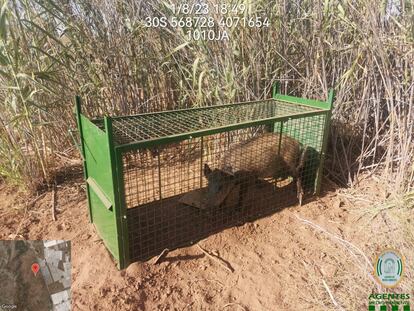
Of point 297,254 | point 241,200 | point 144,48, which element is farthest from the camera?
point 144,48

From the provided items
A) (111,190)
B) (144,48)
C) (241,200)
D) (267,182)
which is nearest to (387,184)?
(267,182)

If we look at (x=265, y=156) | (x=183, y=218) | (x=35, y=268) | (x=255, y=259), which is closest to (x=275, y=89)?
(x=265, y=156)

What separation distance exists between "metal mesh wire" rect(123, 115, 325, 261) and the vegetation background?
440 millimetres

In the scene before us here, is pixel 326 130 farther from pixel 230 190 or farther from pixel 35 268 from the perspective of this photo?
pixel 35 268

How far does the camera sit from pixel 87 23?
10.5 feet

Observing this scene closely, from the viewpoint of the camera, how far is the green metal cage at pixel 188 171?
211 centimetres

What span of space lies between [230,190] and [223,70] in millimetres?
1165

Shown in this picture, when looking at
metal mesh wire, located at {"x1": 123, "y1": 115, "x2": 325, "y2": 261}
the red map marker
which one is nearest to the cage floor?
metal mesh wire, located at {"x1": 123, "y1": 115, "x2": 325, "y2": 261}

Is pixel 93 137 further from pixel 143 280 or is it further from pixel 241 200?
pixel 241 200

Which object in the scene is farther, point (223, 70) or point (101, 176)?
point (223, 70)

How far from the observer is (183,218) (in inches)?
106

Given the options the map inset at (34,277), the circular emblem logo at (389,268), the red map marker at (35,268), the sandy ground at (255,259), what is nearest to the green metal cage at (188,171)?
the sandy ground at (255,259)

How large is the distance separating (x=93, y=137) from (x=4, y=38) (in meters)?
0.94

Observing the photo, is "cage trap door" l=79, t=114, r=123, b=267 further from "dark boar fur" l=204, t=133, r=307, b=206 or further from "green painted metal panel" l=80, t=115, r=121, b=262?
"dark boar fur" l=204, t=133, r=307, b=206
